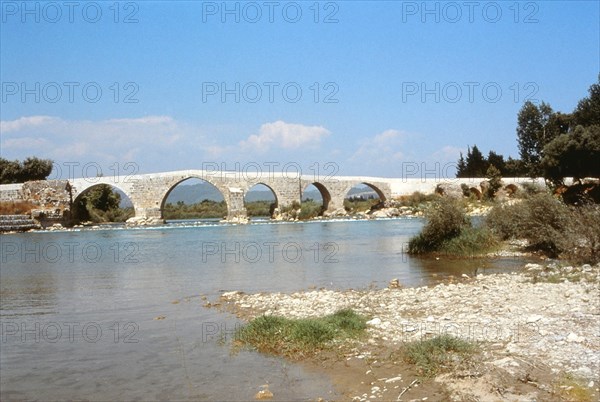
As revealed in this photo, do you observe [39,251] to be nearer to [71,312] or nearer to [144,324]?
[71,312]

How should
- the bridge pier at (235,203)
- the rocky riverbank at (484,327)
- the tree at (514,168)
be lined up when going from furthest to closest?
the tree at (514,168)
the bridge pier at (235,203)
the rocky riverbank at (484,327)

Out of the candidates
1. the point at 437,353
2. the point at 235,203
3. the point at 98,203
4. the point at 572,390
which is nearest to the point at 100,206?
the point at 98,203

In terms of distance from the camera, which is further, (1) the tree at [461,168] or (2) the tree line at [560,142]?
(1) the tree at [461,168]

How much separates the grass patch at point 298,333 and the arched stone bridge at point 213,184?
3020 centimetres

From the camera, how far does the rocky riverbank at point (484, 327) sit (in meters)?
3.76

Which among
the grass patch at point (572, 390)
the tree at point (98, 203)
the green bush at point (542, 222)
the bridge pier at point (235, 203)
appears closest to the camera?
the grass patch at point (572, 390)

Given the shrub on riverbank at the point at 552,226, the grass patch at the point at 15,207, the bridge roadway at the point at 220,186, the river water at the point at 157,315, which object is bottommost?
the river water at the point at 157,315

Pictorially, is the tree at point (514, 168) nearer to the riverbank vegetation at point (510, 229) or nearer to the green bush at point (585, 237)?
the riverbank vegetation at point (510, 229)

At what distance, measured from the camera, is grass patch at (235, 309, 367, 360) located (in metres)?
5.07

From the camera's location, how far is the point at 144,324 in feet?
21.5

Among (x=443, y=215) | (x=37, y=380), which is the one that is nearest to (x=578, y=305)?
(x=37, y=380)

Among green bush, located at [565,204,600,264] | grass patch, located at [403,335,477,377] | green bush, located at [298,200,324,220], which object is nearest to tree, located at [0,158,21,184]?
green bush, located at [298,200,324,220]

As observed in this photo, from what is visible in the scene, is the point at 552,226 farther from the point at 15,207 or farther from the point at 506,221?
the point at 15,207

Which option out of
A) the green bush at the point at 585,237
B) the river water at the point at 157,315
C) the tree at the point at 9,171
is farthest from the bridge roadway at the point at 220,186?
the green bush at the point at 585,237
